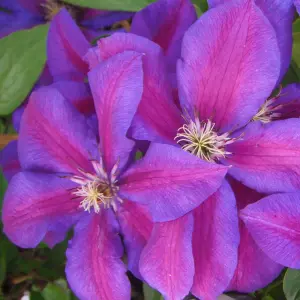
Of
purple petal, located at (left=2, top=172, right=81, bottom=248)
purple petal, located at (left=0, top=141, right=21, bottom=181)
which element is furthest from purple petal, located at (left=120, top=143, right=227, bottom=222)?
purple petal, located at (left=0, top=141, right=21, bottom=181)

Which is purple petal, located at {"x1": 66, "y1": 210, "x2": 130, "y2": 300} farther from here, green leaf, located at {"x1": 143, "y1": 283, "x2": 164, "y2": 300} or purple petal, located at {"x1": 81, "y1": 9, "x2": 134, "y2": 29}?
purple petal, located at {"x1": 81, "y1": 9, "x2": 134, "y2": 29}

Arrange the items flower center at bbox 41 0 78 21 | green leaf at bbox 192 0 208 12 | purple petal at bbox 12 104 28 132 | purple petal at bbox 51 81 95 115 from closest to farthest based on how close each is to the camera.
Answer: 1. purple petal at bbox 51 81 95 115
2. purple petal at bbox 12 104 28 132
3. green leaf at bbox 192 0 208 12
4. flower center at bbox 41 0 78 21

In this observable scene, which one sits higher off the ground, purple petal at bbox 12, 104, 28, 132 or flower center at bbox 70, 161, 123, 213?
purple petal at bbox 12, 104, 28, 132

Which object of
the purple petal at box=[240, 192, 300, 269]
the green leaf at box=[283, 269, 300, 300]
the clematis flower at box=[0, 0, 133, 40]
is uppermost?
the clematis flower at box=[0, 0, 133, 40]

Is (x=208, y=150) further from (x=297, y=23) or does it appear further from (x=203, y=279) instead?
(x=297, y=23)

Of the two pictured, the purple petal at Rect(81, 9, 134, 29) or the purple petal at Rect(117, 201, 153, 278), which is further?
the purple petal at Rect(81, 9, 134, 29)

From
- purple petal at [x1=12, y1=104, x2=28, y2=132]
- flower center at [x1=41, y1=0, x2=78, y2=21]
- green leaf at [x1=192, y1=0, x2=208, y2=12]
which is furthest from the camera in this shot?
flower center at [x1=41, y1=0, x2=78, y2=21]

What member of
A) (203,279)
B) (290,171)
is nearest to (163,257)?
(203,279)

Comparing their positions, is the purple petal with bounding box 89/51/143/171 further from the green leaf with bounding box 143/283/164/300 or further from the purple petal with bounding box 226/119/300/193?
the green leaf with bounding box 143/283/164/300

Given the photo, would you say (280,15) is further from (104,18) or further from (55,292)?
(55,292)
